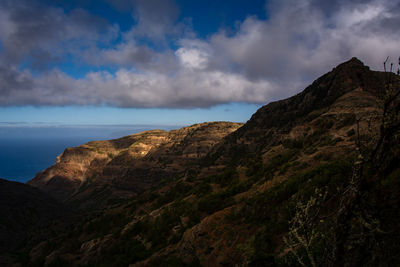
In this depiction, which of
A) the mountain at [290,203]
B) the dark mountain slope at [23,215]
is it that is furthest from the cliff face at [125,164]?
the mountain at [290,203]

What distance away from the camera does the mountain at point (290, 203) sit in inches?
138

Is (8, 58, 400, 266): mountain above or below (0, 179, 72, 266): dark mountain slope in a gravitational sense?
above

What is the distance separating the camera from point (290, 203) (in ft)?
37.1

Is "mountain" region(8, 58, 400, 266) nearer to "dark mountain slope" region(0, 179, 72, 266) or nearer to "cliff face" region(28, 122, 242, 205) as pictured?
"dark mountain slope" region(0, 179, 72, 266)

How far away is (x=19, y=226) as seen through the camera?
59.8 m

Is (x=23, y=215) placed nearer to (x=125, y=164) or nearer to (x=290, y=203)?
(x=125, y=164)

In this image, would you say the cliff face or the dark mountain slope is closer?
the dark mountain slope

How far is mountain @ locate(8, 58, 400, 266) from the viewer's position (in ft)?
11.5

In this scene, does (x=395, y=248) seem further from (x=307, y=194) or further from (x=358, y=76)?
(x=358, y=76)

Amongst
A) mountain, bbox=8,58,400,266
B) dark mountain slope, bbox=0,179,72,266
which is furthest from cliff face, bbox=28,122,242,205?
mountain, bbox=8,58,400,266

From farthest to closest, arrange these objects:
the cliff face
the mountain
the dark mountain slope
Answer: the cliff face
the dark mountain slope
the mountain

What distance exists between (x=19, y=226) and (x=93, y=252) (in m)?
56.9

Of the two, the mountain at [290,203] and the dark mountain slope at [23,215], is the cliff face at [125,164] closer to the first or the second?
the dark mountain slope at [23,215]

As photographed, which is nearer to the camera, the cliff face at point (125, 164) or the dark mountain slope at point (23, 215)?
the dark mountain slope at point (23, 215)
